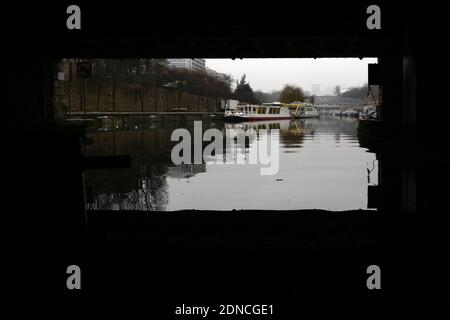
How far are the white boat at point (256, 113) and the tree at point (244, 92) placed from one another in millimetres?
24823

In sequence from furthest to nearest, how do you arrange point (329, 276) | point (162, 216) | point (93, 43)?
point (93, 43) < point (162, 216) < point (329, 276)

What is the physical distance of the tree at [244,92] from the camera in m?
160

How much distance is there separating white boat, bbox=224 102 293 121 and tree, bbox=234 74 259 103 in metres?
24.8

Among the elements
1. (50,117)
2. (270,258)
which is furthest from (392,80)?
(270,258)

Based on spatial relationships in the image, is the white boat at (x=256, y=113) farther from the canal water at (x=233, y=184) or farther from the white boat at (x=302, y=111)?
the canal water at (x=233, y=184)

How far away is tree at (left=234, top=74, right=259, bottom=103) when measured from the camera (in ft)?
526

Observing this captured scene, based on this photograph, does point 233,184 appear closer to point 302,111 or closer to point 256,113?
point 256,113

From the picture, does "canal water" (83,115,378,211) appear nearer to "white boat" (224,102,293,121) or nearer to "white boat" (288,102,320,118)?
"white boat" (224,102,293,121)

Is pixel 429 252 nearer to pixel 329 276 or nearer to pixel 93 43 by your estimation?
pixel 329 276

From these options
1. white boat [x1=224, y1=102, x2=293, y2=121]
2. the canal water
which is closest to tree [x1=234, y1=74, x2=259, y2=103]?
white boat [x1=224, y1=102, x2=293, y2=121]

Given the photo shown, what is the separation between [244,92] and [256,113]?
64.0 m

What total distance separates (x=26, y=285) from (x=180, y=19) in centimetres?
806

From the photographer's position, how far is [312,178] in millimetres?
17234
